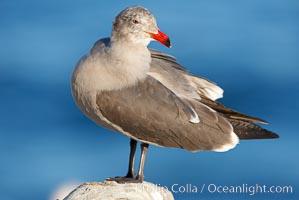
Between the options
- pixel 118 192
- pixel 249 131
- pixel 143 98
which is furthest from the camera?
pixel 249 131

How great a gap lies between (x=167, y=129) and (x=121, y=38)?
780mm

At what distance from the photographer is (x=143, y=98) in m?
6.00

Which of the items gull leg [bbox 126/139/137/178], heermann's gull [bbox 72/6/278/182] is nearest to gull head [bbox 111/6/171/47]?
heermann's gull [bbox 72/6/278/182]

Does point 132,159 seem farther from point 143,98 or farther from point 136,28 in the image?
point 136,28

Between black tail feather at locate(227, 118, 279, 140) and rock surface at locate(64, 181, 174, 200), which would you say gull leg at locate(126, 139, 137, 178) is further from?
black tail feather at locate(227, 118, 279, 140)

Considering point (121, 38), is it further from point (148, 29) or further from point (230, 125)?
point (230, 125)

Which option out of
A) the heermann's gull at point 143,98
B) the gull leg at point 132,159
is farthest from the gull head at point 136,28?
the gull leg at point 132,159

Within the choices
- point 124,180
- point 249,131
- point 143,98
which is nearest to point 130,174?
point 124,180

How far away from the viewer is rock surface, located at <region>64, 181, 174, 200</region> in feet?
18.0

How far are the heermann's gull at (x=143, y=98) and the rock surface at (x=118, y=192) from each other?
12.8 inches

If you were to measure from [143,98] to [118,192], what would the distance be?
0.81 m

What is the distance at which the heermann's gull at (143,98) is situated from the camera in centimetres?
590

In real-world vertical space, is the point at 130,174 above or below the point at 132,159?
below

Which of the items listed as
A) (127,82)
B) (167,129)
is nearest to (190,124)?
(167,129)
